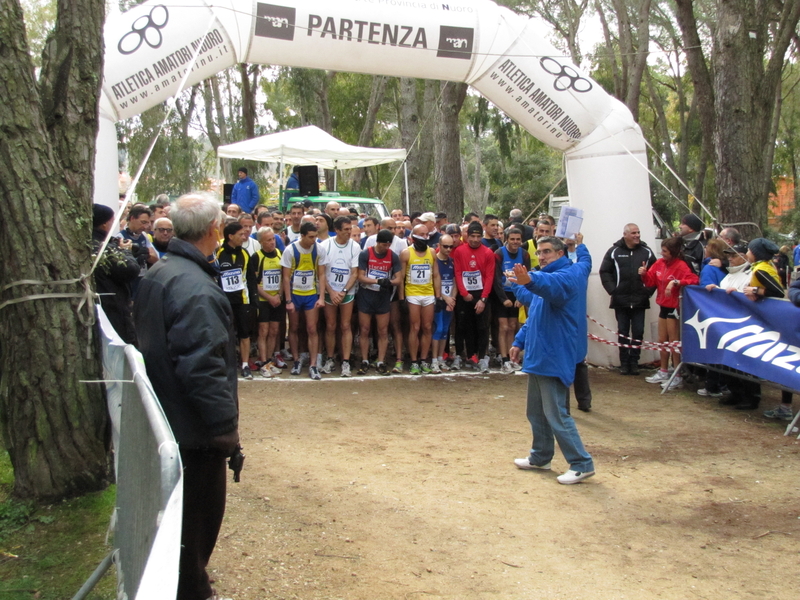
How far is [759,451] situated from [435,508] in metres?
3.43

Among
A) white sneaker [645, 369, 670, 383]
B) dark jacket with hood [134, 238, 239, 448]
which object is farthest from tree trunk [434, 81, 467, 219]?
dark jacket with hood [134, 238, 239, 448]

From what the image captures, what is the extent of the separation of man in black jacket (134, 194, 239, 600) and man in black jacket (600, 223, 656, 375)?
296 inches

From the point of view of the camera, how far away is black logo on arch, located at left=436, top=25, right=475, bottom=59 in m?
9.41

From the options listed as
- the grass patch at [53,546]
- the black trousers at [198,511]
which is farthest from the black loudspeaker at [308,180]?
the black trousers at [198,511]

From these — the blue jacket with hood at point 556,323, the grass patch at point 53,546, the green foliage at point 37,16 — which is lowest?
the grass patch at point 53,546

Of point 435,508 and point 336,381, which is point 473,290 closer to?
point 336,381

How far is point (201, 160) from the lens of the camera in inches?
1560

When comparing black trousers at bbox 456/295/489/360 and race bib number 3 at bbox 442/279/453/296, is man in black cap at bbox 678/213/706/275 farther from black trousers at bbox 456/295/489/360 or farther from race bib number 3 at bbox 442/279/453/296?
race bib number 3 at bbox 442/279/453/296

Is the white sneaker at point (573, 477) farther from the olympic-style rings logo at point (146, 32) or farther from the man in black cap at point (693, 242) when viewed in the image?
the olympic-style rings logo at point (146, 32)

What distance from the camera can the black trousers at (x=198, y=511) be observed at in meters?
3.58

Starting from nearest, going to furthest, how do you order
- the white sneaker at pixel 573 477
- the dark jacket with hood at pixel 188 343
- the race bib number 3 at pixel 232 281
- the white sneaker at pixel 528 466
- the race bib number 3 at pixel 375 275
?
1. the dark jacket with hood at pixel 188 343
2. the white sneaker at pixel 573 477
3. the white sneaker at pixel 528 466
4. the race bib number 3 at pixel 232 281
5. the race bib number 3 at pixel 375 275

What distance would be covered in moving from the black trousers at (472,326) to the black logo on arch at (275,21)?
3.99 meters

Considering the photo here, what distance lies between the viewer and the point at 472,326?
10656 mm

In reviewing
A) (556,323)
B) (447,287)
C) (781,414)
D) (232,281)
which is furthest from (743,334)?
(232,281)
